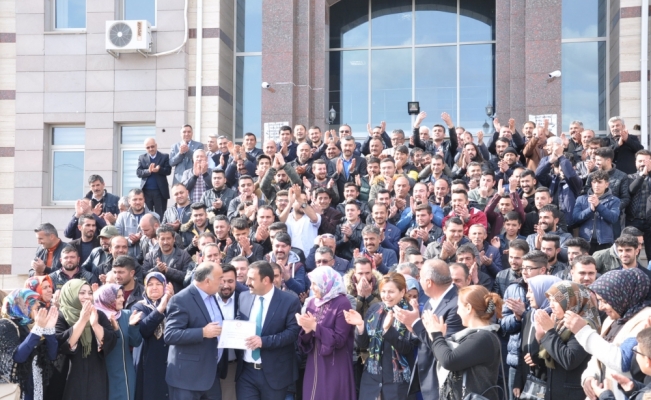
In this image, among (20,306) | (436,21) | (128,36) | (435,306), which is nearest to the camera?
(435,306)

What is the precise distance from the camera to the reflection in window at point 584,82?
57.6 ft

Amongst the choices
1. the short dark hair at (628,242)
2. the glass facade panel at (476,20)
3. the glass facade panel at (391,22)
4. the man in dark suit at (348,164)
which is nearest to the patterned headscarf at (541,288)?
the short dark hair at (628,242)

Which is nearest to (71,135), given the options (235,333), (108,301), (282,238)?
(282,238)

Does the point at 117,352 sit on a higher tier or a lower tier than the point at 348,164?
lower

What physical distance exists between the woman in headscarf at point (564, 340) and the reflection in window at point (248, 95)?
13411 millimetres

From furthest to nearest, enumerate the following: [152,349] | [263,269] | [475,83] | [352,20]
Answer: [352,20], [475,83], [152,349], [263,269]

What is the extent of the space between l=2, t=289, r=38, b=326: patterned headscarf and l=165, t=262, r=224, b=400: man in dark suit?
4.05 ft

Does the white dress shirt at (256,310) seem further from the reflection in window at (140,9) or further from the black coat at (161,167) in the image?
the reflection in window at (140,9)

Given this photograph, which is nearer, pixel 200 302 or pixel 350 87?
pixel 200 302

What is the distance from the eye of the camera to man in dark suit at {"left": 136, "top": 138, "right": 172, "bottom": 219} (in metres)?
14.1

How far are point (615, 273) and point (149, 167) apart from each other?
9.94 metres

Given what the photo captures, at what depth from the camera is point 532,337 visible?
657 centimetres

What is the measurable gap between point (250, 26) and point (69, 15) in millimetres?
4207

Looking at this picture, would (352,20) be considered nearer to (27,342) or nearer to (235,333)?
(235,333)
